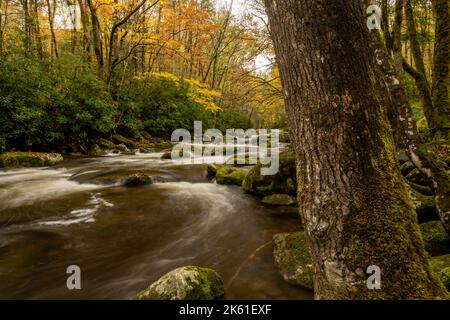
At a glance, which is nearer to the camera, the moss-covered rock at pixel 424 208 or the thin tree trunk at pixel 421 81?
the moss-covered rock at pixel 424 208

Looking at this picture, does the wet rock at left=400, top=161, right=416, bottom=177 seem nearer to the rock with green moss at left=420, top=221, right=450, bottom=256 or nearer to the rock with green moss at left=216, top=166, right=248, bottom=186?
the rock with green moss at left=420, top=221, right=450, bottom=256

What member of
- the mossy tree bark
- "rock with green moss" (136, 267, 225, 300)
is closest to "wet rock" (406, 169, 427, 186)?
the mossy tree bark

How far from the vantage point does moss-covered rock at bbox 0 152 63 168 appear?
8887 millimetres

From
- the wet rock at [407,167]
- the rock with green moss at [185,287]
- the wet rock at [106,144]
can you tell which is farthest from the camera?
the wet rock at [106,144]

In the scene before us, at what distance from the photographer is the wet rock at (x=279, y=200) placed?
6.25 m

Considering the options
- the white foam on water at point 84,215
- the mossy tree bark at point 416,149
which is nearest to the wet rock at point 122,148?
the white foam on water at point 84,215

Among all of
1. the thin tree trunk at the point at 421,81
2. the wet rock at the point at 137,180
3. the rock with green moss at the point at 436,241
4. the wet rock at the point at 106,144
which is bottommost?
the rock with green moss at the point at 436,241

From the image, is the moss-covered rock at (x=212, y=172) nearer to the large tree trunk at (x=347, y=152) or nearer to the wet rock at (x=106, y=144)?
the wet rock at (x=106, y=144)

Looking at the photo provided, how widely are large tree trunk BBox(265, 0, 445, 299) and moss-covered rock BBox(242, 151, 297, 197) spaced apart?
16.0 ft

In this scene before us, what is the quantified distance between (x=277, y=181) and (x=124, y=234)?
367 centimetres

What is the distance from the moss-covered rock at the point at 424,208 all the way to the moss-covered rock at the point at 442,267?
135 centimetres

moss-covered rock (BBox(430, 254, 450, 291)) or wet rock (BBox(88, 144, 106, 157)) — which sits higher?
wet rock (BBox(88, 144, 106, 157))

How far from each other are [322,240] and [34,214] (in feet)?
19.8

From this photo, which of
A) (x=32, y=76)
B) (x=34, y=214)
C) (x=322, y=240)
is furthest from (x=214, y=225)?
(x=32, y=76)
